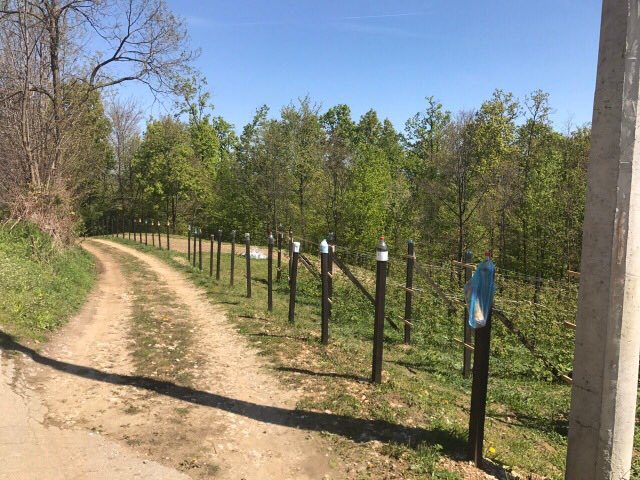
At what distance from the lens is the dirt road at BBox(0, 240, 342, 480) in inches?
150

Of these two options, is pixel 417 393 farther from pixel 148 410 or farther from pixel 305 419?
pixel 148 410

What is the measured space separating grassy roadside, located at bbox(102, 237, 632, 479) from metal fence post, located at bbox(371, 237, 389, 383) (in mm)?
230

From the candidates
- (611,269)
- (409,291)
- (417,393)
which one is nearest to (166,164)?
(409,291)

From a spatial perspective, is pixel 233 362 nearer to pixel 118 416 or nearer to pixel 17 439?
pixel 118 416

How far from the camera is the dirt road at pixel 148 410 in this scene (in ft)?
12.5

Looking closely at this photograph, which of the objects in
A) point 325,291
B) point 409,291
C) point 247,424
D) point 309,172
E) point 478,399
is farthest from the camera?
point 309,172

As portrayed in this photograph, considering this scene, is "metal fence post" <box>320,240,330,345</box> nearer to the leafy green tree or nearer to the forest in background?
the forest in background

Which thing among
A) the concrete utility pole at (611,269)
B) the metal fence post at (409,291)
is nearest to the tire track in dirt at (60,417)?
the concrete utility pole at (611,269)

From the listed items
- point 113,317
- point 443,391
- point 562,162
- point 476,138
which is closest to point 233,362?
point 443,391

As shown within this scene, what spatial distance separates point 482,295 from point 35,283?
885 centimetres

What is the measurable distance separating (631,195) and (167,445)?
13.2 feet

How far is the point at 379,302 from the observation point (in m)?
5.52

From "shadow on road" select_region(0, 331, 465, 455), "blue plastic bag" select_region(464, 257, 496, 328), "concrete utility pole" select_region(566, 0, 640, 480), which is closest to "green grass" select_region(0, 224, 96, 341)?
"shadow on road" select_region(0, 331, 465, 455)

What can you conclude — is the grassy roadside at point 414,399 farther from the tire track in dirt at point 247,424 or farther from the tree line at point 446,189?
the tree line at point 446,189
